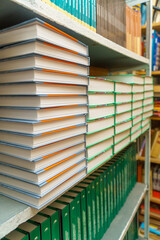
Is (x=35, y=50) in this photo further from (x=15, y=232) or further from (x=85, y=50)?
(x=15, y=232)

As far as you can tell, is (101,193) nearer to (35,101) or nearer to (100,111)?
(100,111)

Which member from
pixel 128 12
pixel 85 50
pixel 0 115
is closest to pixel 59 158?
pixel 0 115

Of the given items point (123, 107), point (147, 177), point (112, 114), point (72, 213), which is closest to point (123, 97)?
point (123, 107)

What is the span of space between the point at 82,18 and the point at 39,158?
0.49 m

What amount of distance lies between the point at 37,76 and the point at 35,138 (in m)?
0.14

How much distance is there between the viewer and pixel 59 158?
1.67ft

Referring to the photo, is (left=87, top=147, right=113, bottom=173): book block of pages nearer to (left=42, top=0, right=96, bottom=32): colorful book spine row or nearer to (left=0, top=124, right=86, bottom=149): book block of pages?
(left=0, top=124, right=86, bottom=149): book block of pages

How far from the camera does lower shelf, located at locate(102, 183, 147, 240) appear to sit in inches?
38.2

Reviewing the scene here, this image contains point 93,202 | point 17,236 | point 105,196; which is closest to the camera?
point 17,236

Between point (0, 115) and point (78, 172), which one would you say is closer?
point (0, 115)

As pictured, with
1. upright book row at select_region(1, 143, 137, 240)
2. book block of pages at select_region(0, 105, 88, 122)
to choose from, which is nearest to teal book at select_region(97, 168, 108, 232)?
upright book row at select_region(1, 143, 137, 240)

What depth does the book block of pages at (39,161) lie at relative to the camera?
43cm

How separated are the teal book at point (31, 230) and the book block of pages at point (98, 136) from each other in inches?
11.2

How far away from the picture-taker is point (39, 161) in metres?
0.44
